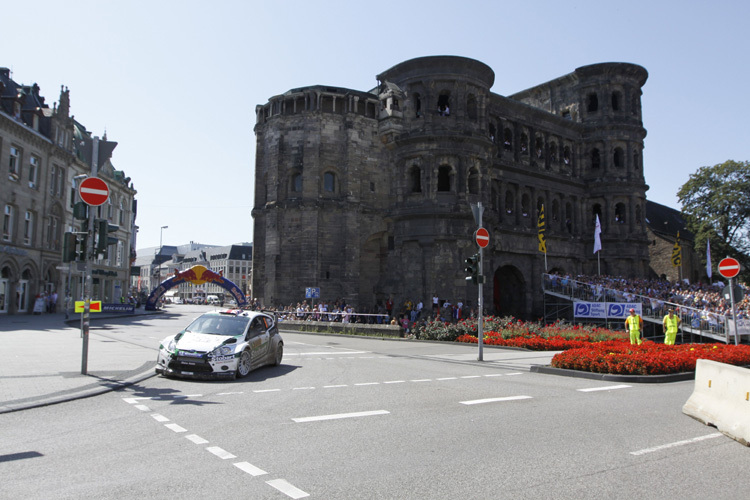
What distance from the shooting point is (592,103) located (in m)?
44.5

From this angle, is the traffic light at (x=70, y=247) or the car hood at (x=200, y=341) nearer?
the traffic light at (x=70, y=247)

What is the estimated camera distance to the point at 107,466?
549cm

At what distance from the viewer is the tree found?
51.7 meters

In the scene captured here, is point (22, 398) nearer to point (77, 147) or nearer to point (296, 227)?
point (296, 227)

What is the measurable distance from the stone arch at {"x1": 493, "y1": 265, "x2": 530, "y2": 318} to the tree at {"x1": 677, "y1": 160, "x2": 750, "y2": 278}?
25.1 metres

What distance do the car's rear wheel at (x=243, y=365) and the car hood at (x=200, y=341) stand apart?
50 cm

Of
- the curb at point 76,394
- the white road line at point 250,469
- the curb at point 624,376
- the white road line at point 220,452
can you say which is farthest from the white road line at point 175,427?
the curb at point 624,376

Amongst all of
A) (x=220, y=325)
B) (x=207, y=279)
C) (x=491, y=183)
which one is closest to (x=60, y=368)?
(x=220, y=325)

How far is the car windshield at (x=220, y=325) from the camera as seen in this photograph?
1241cm

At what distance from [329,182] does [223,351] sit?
33.4m

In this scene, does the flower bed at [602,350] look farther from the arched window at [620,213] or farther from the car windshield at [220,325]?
the arched window at [620,213]

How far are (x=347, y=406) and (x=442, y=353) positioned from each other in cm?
1048

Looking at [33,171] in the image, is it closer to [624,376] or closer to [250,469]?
[624,376]

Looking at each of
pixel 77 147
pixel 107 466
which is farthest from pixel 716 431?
pixel 77 147
